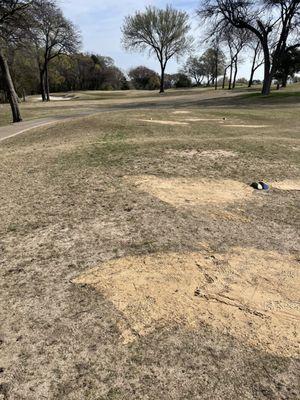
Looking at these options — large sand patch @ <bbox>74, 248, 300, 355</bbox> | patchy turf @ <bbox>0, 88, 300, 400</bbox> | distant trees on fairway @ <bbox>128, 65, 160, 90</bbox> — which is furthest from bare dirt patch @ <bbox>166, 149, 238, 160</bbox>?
distant trees on fairway @ <bbox>128, 65, 160, 90</bbox>

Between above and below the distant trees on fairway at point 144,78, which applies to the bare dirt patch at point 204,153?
above

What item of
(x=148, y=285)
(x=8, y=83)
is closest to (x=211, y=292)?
(x=148, y=285)

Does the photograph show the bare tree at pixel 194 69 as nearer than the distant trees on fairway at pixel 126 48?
No

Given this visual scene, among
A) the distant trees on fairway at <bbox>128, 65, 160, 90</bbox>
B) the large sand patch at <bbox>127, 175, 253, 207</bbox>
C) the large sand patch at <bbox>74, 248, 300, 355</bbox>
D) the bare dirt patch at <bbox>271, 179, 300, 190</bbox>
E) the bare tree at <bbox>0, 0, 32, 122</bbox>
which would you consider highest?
the bare tree at <bbox>0, 0, 32, 122</bbox>

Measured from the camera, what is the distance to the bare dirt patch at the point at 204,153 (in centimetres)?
825

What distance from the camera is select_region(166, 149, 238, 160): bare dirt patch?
825 centimetres

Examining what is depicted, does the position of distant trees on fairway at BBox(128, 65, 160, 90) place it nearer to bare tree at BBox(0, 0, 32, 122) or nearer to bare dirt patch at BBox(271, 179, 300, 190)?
bare tree at BBox(0, 0, 32, 122)

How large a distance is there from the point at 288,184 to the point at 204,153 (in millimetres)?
2399

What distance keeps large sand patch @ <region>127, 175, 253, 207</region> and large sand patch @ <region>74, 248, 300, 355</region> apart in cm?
163

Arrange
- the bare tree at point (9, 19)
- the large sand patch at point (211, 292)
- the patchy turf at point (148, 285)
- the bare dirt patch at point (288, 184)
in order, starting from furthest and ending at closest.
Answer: the bare tree at point (9, 19)
the bare dirt patch at point (288, 184)
the large sand patch at point (211, 292)
the patchy turf at point (148, 285)

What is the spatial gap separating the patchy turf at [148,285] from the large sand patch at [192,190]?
3cm

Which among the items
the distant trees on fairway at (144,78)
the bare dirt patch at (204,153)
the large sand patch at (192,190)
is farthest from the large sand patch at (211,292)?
the distant trees on fairway at (144,78)

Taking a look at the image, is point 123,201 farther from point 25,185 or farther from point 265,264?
point 265,264

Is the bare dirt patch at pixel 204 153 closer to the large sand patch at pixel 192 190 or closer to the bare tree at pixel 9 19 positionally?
the large sand patch at pixel 192 190
